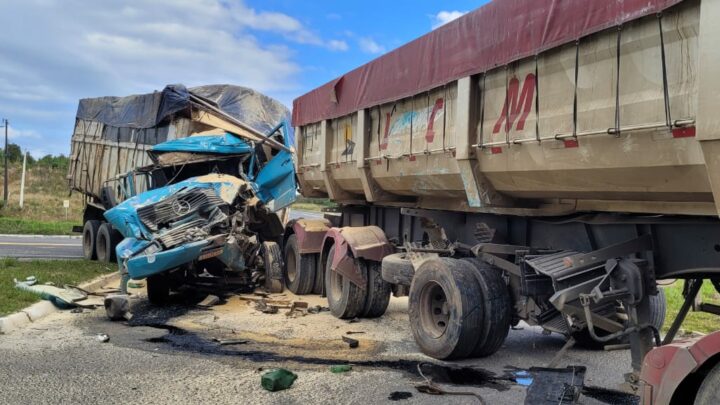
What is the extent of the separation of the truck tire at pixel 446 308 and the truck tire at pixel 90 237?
11.5m

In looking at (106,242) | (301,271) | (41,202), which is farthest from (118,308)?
(41,202)

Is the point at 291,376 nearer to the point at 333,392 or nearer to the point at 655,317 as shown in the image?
the point at 333,392

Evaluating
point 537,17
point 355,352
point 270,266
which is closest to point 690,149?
point 537,17

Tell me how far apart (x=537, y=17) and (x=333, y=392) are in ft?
11.0

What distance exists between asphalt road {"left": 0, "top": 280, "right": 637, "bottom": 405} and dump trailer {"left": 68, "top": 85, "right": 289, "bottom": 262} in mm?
4513

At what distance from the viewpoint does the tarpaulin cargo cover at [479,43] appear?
404cm

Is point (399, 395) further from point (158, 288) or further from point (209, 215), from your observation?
point (158, 288)

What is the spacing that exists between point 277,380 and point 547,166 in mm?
2754

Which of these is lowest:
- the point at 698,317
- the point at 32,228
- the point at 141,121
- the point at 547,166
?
the point at 698,317

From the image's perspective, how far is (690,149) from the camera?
11.4ft

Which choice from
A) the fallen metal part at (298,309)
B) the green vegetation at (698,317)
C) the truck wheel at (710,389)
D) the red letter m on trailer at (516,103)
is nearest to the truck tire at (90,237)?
the fallen metal part at (298,309)

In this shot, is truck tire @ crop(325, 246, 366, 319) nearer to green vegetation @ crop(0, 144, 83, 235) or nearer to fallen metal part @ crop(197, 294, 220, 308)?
fallen metal part @ crop(197, 294, 220, 308)

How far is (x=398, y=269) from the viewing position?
7242 mm

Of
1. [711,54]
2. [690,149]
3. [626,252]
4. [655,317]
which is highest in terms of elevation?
[711,54]
